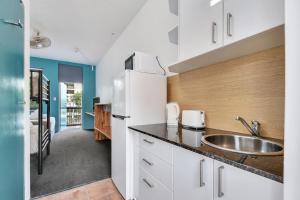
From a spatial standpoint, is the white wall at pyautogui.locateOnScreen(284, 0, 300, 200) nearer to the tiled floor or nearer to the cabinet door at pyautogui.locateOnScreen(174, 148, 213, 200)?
the cabinet door at pyautogui.locateOnScreen(174, 148, 213, 200)

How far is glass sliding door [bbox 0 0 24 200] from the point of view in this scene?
99cm

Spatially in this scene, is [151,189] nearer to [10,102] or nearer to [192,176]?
[192,176]

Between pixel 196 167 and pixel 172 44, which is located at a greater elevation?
pixel 172 44

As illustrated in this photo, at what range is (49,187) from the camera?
1.87m

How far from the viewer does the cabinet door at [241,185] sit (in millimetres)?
570

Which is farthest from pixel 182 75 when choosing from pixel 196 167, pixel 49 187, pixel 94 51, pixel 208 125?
pixel 94 51

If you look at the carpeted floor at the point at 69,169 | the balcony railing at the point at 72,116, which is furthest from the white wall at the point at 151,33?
the balcony railing at the point at 72,116

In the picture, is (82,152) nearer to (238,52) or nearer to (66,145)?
(66,145)

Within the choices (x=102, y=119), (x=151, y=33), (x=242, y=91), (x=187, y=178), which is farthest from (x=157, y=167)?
(x=102, y=119)

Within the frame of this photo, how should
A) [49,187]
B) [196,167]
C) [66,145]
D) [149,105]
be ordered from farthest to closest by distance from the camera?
[66,145] → [49,187] → [149,105] → [196,167]

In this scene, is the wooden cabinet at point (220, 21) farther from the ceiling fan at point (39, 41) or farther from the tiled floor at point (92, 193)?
the ceiling fan at point (39, 41)

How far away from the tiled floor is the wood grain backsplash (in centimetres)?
133

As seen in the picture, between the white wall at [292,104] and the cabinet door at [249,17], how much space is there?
443mm

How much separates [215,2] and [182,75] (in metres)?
0.82
